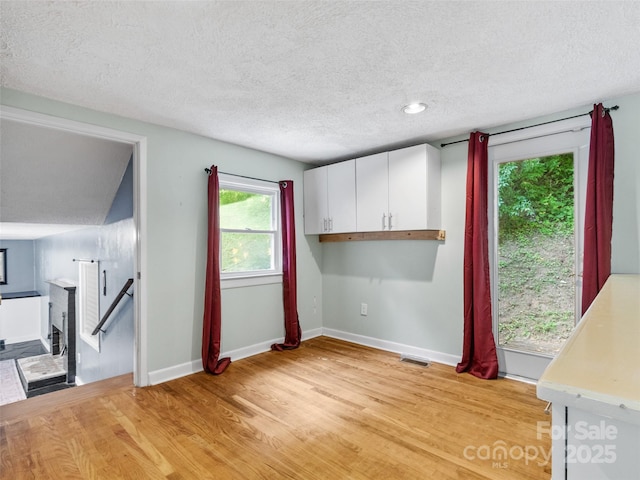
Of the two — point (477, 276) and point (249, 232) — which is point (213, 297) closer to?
point (249, 232)

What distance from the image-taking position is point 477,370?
2.96m

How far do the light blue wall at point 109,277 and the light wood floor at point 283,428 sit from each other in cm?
72

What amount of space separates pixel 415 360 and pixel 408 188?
5.62ft

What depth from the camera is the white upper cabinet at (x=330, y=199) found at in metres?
3.74

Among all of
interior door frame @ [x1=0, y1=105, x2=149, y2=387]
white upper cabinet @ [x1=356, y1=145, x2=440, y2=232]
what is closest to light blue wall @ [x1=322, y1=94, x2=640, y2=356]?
white upper cabinet @ [x1=356, y1=145, x2=440, y2=232]

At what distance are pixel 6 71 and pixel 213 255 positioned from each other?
5.98 feet

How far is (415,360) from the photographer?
337cm

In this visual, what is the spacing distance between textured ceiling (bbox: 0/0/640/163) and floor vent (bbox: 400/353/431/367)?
7.42 ft

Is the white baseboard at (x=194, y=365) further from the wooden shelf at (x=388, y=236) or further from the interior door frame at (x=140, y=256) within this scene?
the wooden shelf at (x=388, y=236)

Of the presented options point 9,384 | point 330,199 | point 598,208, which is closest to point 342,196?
point 330,199

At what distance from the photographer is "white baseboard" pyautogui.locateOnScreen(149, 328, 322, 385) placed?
2.87 m

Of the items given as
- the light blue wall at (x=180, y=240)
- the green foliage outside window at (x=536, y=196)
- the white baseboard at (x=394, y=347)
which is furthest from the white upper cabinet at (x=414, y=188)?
the light blue wall at (x=180, y=240)

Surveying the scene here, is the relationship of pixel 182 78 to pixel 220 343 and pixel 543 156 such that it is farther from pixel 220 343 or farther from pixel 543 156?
pixel 543 156

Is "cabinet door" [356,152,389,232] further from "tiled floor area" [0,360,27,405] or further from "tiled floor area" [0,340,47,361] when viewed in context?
"tiled floor area" [0,340,47,361]
